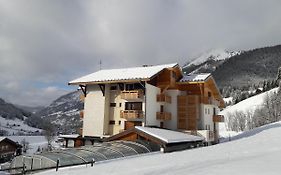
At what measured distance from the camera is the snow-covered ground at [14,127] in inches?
5811

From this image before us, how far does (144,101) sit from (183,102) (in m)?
6.46

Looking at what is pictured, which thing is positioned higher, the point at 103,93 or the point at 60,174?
the point at 103,93

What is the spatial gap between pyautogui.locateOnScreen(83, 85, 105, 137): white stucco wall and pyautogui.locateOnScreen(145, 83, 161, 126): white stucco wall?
6293 mm

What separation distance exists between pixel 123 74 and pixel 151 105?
5.87m

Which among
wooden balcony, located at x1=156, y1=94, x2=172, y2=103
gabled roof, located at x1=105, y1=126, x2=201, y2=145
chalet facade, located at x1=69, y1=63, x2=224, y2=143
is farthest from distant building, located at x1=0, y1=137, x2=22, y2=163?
wooden balcony, located at x1=156, y1=94, x2=172, y2=103

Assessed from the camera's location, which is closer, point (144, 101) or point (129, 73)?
point (144, 101)

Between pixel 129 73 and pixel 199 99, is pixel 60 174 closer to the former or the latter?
pixel 129 73

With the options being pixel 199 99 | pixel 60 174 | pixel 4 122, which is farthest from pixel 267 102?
pixel 4 122

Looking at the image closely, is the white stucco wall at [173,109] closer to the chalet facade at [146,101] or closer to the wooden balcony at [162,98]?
the chalet facade at [146,101]

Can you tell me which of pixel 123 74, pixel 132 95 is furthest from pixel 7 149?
pixel 132 95

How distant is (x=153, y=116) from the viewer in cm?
3694

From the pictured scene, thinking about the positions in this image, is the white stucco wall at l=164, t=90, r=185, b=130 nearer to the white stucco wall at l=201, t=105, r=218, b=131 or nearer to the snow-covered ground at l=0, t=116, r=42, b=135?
the white stucco wall at l=201, t=105, r=218, b=131

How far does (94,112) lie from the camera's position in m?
38.9

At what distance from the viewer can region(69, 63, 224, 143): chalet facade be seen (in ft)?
119
